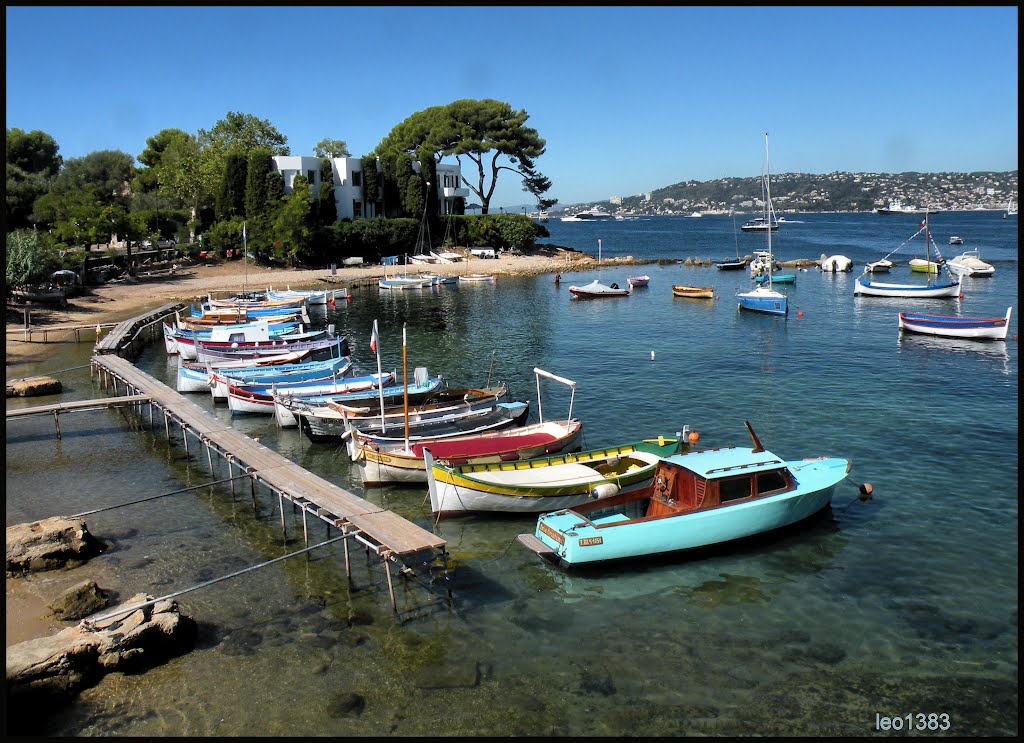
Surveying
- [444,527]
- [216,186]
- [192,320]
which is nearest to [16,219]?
[216,186]

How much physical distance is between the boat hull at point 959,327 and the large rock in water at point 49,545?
46.2m

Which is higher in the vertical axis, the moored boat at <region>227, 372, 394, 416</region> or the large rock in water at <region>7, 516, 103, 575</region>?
the moored boat at <region>227, 372, 394, 416</region>

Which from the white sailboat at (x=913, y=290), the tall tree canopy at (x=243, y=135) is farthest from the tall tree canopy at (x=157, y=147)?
the white sailboat at (x=913, y=290)

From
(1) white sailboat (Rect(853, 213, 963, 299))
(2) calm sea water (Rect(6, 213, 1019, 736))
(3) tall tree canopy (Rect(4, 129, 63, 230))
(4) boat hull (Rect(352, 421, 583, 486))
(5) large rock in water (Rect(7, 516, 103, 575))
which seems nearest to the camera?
(2) calm sea water (Rect(6, 213, 1019, 736))

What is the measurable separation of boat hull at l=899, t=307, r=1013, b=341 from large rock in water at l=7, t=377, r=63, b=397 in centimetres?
4724

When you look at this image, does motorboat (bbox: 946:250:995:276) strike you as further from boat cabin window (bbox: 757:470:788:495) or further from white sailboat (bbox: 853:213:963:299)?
boat cabin window (bbox: 757:470:788:495)

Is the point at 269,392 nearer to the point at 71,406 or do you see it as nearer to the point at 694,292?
the point at 71,406

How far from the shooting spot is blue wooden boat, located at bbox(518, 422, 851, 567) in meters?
18.3

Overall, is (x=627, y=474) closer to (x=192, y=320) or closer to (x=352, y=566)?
(x=352, y=566)

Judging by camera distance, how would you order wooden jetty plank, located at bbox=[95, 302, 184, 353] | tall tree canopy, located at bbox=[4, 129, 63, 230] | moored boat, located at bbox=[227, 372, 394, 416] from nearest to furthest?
moored boat, located at bbox=[227, 372, 394, 416]
wooden jetty plank, located at bbox=[95, 302, 184, 353]
tall tree canopy, located at bbox=[4, 129, 63, 230]

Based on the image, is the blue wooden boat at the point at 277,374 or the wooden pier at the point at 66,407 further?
the blue wooden boat at the point at 277,374

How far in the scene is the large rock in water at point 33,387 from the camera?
34375mm

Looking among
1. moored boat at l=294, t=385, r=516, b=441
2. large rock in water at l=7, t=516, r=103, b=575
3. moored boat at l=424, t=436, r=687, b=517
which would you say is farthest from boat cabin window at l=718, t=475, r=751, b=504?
large rock in water at l=7, t=516, r=103, b=575

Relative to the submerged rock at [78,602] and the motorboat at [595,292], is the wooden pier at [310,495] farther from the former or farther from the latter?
the motorboat at [595,292]
